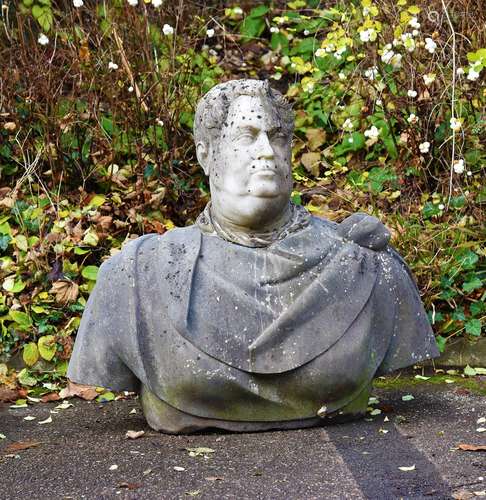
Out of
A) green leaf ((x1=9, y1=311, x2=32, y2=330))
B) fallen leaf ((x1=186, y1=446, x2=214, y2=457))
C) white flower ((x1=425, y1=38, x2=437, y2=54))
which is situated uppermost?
white flower ((x1=425, y1=38, x2=437, y2=54))

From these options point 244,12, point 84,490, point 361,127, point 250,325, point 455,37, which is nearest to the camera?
point 84,490

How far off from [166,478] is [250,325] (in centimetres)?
79

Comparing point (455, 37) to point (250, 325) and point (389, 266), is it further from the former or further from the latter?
point (250, 325)

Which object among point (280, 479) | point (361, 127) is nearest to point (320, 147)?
point (361, 127)

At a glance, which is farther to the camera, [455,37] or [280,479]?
[455,37]

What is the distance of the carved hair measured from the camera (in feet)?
18.7

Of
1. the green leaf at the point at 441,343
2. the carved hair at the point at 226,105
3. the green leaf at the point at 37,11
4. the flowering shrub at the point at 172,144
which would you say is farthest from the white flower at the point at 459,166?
the green leaf at the point at 37,11

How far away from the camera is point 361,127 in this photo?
864 cm

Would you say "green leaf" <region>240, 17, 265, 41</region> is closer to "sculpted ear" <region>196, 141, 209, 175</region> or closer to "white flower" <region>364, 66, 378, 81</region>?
"white flower" <region>364, 66, 378, 81</region>

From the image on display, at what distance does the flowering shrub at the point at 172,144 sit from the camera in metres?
7.36

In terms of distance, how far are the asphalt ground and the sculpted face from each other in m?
0.96

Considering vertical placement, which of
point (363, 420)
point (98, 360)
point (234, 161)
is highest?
point (234, 161)

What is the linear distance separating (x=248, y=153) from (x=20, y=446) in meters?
1.62

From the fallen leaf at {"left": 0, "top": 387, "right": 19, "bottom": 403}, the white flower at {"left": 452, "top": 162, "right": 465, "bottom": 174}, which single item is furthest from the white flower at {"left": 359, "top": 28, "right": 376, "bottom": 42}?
the fallen leaf at {"left": 0, "top": 387, "right": 19, "bottom": 403}
